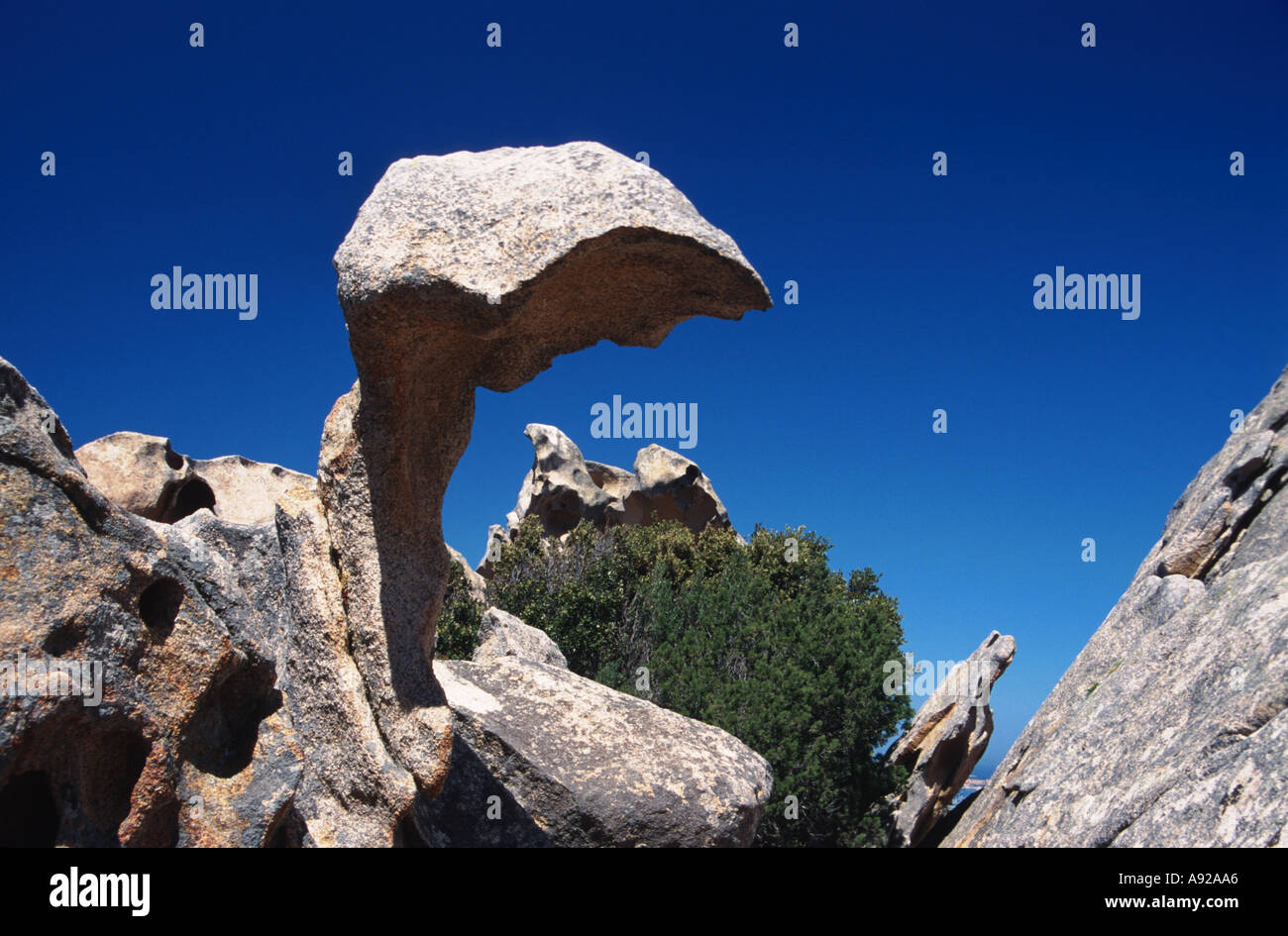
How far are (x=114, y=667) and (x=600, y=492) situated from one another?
94.3 ft

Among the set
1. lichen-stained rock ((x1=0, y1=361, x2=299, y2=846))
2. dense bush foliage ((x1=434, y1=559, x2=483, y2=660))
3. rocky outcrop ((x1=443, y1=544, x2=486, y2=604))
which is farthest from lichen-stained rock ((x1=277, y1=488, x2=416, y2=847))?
rocky outcrop ((x1=443, y1=544, x2=486, y2=604))

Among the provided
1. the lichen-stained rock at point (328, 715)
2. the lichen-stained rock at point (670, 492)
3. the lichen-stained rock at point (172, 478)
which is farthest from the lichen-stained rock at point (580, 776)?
the lichen-stained rock at point (670, 492)

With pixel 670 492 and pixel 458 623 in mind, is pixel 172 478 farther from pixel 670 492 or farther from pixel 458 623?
pixel 670 492

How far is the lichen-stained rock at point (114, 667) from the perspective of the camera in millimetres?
4523

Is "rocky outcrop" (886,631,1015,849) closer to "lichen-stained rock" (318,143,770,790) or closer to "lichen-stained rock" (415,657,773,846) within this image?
"lichen-stained rock" (415,657,773,846)

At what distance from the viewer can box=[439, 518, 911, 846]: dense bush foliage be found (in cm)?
1667

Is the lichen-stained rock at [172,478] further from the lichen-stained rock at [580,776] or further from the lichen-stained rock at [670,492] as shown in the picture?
the lichen-stained rock at [670,492]

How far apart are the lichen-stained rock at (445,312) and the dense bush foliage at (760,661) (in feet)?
33.1

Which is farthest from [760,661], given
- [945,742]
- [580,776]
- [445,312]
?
[445,312]

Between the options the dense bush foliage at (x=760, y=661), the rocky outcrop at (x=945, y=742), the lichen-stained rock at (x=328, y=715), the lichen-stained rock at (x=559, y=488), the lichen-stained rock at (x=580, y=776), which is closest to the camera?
the lichen-stained rock at (x=328, y=715)

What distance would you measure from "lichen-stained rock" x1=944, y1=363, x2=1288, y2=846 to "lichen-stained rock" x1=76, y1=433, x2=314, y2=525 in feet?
43.1
